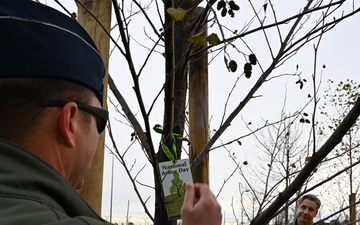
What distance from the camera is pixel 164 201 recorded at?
63.6 inches

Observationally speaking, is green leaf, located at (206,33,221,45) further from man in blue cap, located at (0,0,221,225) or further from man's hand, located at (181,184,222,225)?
man's hand, located at (181,184,222,225)

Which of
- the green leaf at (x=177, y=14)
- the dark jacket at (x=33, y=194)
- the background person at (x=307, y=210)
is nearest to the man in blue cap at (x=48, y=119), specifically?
the dark jacket at (x=33, y=194)

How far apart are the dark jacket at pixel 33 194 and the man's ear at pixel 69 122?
0.08 m

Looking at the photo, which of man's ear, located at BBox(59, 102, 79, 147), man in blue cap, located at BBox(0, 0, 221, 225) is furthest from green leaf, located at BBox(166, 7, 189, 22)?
man's ear, located at BBox(59, 102, 79, 147)

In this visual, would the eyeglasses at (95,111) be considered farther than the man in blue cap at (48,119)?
Yes

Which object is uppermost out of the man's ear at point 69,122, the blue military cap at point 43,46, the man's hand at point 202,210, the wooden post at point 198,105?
the wooden post at point 198,105

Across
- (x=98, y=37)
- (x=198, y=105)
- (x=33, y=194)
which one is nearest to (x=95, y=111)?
(x=33, y=194)

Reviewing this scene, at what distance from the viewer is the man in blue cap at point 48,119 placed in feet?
2.21

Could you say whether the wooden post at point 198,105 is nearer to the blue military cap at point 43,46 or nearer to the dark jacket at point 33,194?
the blue military cap at point 43,46

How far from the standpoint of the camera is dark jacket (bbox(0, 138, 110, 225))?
62 cm

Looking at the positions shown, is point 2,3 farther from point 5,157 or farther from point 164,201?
point 164,201

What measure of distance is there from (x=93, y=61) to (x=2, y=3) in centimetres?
21

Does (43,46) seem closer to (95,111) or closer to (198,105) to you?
(95,111)

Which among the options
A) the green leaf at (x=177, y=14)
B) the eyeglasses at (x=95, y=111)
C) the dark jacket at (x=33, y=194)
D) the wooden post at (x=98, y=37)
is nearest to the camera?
the dark jacket at (x=33, y=194)
